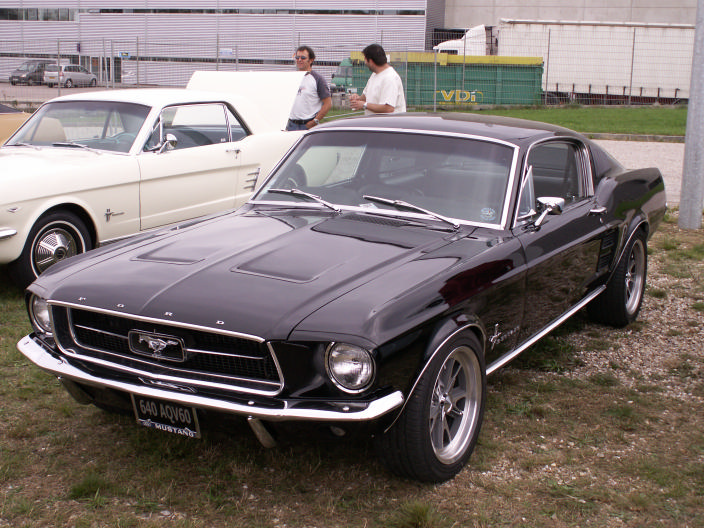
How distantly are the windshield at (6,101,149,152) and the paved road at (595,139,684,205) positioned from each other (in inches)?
271

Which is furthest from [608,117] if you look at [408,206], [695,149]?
[408,206]

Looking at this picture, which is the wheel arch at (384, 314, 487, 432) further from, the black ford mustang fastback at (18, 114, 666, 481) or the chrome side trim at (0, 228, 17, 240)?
the chrome side trim at (0, 228, 17, 240)

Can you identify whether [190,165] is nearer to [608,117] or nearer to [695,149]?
[695,149]

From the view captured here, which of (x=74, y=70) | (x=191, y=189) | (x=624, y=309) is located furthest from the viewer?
(x=74, y=70)

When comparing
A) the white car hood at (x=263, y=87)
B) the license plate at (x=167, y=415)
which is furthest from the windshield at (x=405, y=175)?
the white car hood at (x=263, y=87)

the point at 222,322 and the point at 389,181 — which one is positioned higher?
the point at 389,181

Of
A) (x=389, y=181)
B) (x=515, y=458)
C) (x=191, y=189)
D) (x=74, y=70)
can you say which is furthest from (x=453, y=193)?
(x=74, y=70)

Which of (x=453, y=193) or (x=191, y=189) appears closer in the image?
(x=453, y=193)

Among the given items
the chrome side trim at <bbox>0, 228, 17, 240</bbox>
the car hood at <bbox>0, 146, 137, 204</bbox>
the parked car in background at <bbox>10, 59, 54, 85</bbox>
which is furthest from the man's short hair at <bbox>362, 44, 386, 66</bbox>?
the parked car in background at <bbox>10, 59, 54, 85</bbox>

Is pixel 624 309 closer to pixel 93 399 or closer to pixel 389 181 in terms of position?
pixel 389 181

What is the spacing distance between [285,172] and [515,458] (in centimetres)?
211

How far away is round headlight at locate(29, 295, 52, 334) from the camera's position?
354 centimetres

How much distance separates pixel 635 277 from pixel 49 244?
4.38 meters

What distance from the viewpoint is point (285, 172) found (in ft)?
15.2
